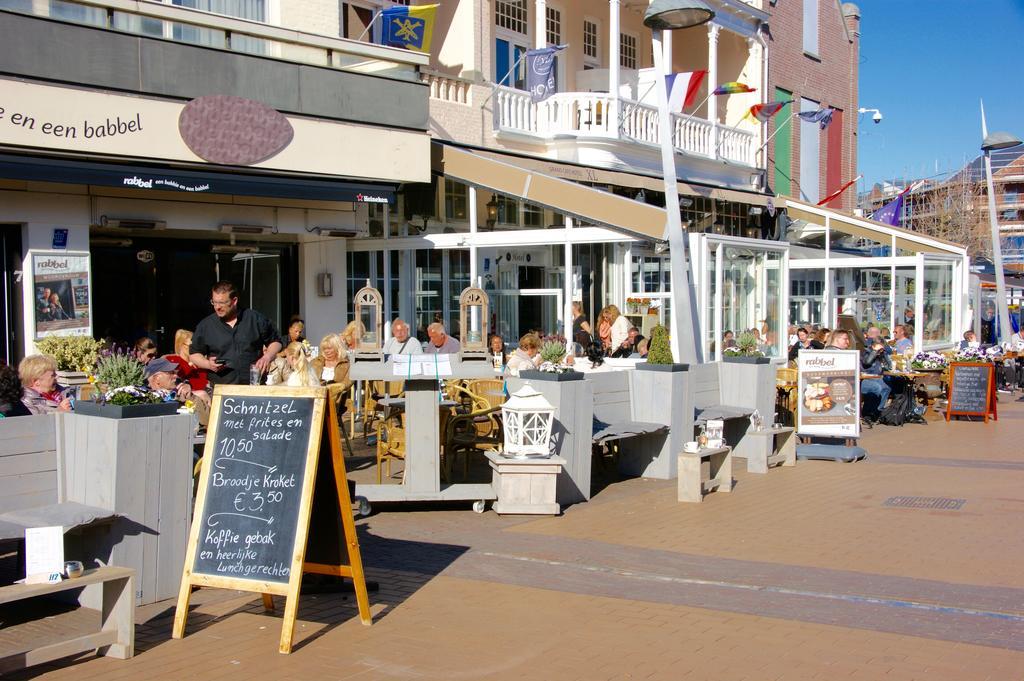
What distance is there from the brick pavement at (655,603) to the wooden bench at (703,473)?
19cm

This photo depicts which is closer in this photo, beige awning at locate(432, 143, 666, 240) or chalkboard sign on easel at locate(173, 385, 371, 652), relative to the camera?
chalkboard sign on easel at locate(173, 385, 371, 652)

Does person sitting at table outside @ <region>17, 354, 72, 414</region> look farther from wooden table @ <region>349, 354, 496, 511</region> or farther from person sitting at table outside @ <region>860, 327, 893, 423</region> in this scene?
person sitting at table outside @ <region>860, 327, 893, 423</region>

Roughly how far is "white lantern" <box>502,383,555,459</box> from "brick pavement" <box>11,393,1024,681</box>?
58 cm

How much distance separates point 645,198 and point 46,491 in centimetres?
1643

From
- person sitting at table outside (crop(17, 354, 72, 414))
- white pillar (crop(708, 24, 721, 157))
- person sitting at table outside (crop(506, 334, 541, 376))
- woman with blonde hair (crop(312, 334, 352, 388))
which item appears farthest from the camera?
white pillar (crop(708, 24, 721, 157))

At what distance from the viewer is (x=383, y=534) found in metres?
8.31

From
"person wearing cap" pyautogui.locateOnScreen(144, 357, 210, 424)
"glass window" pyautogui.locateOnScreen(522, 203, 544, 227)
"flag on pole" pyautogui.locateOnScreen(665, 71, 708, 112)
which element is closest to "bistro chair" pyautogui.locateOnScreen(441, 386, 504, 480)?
"person wearing cap" pyautogui.locateOnScreen(144, 357, 210, 424)

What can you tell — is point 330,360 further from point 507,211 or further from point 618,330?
point 507,211

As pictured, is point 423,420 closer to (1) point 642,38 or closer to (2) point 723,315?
(2) point 723,315

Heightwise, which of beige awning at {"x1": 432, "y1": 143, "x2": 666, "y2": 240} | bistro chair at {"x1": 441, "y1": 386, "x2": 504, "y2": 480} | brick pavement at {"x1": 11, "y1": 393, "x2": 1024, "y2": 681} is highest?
beige awning at {"x1": 432, "y1": 143, "x2": 666, "y2": 240}

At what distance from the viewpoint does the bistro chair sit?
33.1 feet

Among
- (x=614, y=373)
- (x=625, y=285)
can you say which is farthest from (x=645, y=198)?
(x=614, y=373)

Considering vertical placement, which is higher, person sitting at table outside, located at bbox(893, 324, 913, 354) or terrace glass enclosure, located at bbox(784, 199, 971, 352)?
terrace glass enclosure, located at bbox(784, 199, 971, 352)

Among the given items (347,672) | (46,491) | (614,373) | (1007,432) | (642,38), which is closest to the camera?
(347,672)
